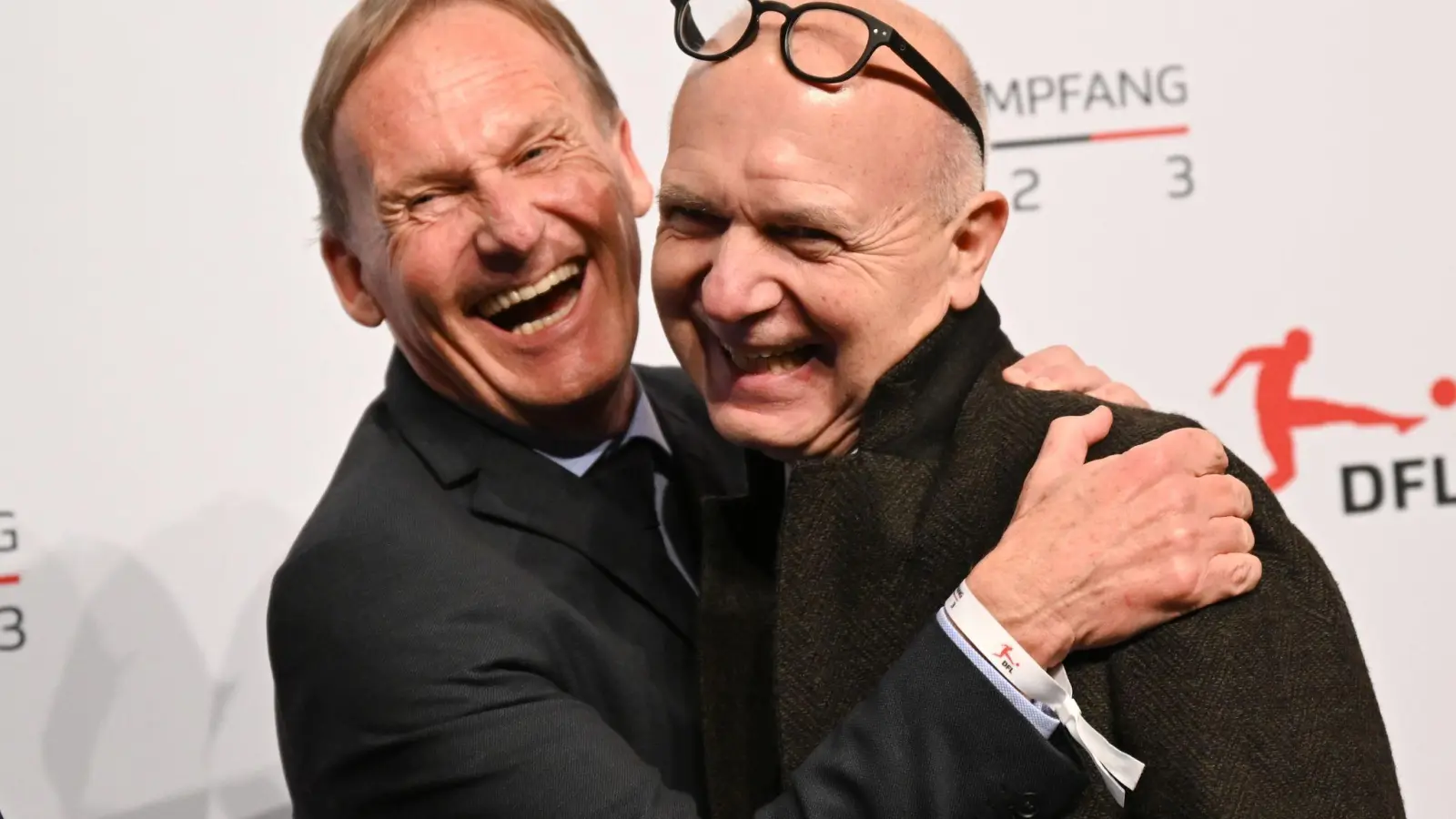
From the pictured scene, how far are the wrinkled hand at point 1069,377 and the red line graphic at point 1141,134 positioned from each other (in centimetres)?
107

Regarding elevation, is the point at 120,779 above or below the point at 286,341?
below

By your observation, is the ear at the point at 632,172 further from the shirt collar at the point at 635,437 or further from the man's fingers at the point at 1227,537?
the man's fingers at the point at 1227,537

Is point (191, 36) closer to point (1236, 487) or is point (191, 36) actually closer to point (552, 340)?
point (552, 340)

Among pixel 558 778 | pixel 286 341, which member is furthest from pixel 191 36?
pixel 558 778

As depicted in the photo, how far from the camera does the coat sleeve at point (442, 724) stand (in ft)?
5.63

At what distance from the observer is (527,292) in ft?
6.96

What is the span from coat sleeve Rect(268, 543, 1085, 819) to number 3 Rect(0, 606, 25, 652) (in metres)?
0.95

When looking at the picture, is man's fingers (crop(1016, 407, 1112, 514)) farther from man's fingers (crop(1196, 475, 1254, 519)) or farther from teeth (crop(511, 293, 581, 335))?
teeth (crop(511, 293, 581, 335))

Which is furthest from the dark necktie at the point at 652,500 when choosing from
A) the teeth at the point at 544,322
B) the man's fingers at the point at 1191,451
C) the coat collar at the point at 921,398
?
the man's fingers at the point at 1191,451

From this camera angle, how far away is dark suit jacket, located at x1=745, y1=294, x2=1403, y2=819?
4.64 feet

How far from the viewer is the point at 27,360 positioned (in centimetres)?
270

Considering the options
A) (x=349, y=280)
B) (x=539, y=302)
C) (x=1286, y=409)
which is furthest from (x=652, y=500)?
(x=1286, y=409)

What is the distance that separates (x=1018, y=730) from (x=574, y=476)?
81cm

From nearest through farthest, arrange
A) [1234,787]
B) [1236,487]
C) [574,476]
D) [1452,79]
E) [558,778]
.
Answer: [1234,787]
[1236,487]
[558,778]
[574,476]
[1452,79]
